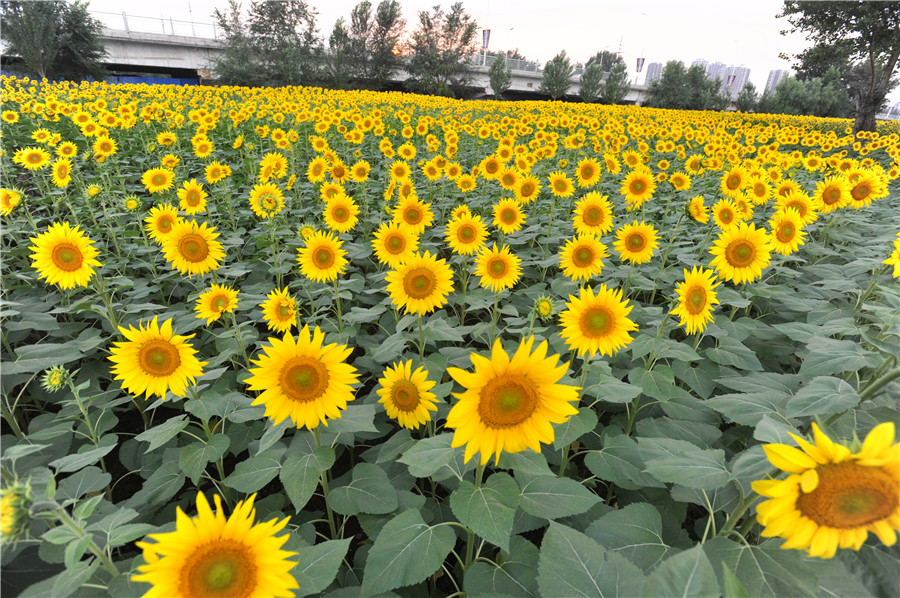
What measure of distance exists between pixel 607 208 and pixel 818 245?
303 cm

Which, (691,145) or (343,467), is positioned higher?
(691,145)

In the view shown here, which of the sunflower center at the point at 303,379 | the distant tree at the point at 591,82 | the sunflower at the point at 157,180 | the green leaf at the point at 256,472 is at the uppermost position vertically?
the distant tree at the point at 591,82

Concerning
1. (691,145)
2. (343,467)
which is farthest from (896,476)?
(691,145)

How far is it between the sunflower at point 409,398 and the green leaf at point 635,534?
998 millimetres

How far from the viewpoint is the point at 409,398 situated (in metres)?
2.31

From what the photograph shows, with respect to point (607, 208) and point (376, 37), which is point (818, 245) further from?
point (376, 37)

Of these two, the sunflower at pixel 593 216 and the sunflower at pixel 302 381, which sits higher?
Answer: the sunflower at pixel 593 216

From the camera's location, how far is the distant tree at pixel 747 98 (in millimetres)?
49181

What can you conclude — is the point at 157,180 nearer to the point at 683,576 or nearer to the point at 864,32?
the point at 683,576

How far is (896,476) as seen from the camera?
93 cm

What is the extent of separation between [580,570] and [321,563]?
0.90m

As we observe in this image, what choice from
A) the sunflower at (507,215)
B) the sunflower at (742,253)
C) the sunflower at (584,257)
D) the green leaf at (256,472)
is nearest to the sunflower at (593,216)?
the sunflower at (507,215)

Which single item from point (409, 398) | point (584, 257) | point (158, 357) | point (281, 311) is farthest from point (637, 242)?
point (158, 357)

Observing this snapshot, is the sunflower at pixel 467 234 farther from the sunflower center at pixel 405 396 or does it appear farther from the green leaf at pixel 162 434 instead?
the green leaf at pixel 162 434
